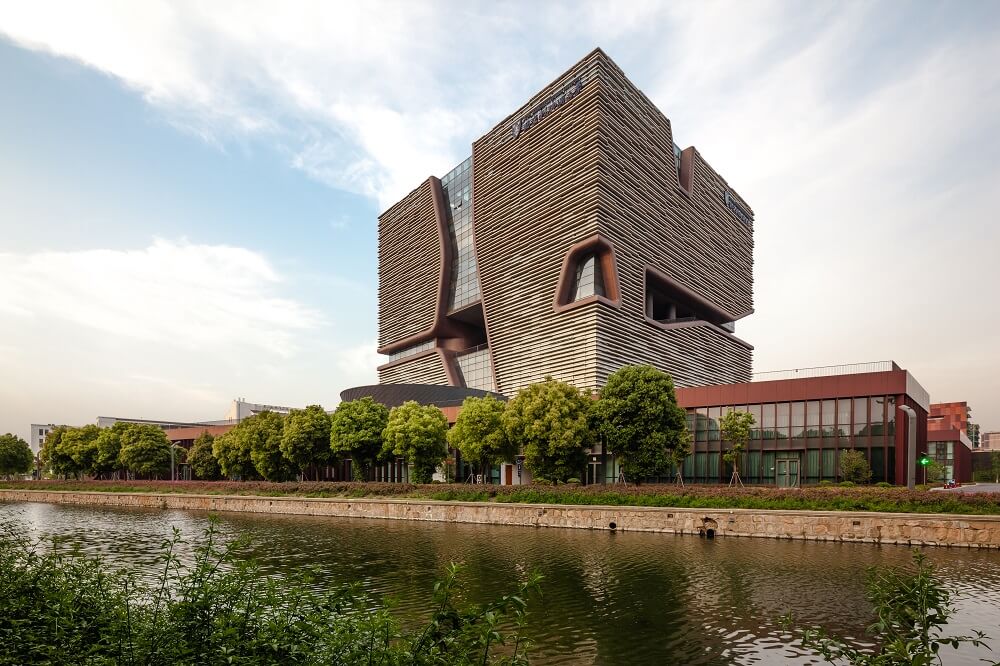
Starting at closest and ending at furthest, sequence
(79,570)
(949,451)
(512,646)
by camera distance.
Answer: (79,570) < (512,646) < (949,451)

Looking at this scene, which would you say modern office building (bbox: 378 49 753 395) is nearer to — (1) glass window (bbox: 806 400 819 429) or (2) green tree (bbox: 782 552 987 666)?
(1) glass window (bbox: 806 400 819 429)

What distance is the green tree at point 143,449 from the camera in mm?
85438

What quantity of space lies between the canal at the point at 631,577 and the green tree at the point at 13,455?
296 feet

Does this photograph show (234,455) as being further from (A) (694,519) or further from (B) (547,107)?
(B) (547,107)

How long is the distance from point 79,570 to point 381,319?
12363 cm

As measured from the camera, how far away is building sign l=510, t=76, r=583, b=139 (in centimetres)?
9319

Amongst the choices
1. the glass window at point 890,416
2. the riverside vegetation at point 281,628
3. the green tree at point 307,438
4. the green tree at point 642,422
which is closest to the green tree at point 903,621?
the riverside vegetation at point 281,628

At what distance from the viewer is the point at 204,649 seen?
912 centimetres

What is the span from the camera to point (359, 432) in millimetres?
62531

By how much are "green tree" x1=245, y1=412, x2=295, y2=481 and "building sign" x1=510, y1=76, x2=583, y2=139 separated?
6061 centimetres

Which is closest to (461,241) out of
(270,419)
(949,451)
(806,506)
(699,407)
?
(270,419)

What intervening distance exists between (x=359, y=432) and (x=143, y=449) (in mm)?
43337

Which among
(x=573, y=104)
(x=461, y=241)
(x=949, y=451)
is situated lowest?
(x=949, y=451)

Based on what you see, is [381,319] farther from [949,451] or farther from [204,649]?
[204,649]
